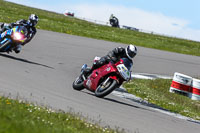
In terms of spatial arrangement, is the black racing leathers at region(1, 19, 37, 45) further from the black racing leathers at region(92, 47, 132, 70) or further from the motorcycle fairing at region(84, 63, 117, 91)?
the black racing leathers at region(92, 47, 132, 70)

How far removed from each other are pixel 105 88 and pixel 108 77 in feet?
0.90

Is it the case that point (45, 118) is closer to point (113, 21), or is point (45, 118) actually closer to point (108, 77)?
point (108, 77)

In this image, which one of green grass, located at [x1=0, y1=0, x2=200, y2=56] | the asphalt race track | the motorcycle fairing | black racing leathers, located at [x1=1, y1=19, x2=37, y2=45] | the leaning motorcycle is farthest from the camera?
green grass, located at [x1=0, y1=0, x2=200, y2=56]

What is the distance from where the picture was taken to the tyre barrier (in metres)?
16.4

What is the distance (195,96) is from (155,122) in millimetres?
6972

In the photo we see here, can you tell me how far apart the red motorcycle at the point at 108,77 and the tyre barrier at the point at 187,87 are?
5.39 metres

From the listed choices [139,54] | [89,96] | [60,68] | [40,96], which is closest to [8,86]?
[40,96]

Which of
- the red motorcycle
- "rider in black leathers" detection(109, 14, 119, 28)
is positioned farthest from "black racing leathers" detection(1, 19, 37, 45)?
"rider in black leathers" detection(109, 14, 119, 28)

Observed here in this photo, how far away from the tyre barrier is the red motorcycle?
5388 millimetres

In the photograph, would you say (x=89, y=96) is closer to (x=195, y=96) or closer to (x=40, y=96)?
(x=40, y=96)

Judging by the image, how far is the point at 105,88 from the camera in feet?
36.9

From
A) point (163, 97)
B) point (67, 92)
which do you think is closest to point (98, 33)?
point (163, 97)

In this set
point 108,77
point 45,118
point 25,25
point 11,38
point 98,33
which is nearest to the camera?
point 45,118

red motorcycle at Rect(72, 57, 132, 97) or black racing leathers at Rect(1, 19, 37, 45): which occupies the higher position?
black racing leathers at Rect(1, 19, 37, 45)
